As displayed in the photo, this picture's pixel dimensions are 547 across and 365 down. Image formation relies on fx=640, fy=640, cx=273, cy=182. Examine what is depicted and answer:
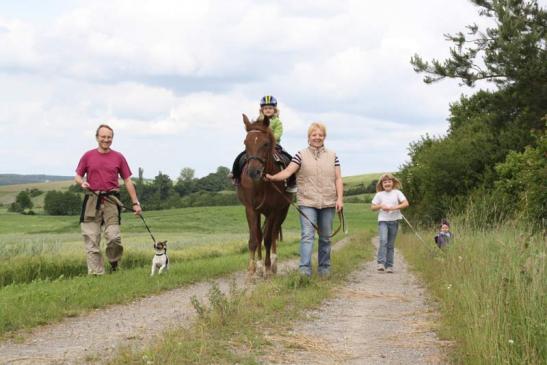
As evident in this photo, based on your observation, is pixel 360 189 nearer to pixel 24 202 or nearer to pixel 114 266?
pixel 24 202

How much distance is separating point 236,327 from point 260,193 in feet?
16.0

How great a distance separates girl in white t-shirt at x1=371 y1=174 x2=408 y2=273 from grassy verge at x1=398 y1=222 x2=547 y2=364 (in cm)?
494

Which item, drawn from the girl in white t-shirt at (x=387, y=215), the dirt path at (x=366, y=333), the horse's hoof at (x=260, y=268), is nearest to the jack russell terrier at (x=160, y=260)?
the horse's hoof at (x=260, y=268)

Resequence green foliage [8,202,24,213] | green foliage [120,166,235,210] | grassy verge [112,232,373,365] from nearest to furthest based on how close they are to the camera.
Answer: grassy verge [112,232,373,365] → green foliage [8,202,24,213] → green foliage [120,166,235,210]

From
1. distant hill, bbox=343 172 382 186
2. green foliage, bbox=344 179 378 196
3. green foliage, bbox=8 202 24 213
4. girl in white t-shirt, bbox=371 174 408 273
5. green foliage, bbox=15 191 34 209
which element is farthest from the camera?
distant hill, bbox=343 172 382 186

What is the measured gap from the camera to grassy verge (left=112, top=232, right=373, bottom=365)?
5.14 meters

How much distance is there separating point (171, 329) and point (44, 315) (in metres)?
1.98

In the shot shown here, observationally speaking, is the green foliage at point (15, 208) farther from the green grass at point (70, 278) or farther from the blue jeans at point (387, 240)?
the blue jeans at point (387, 240)

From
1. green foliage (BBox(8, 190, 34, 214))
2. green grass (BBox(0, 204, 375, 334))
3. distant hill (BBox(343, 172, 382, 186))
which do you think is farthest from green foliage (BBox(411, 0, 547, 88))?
distant hill (BBox(343, 172, 382, 186))

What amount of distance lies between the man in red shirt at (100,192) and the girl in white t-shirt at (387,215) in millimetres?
5043

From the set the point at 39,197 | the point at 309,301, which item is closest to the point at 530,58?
the point at 309,301

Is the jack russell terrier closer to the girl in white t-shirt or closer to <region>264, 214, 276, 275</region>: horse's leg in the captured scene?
<region>264, 214, 276, 275</region>: horse's leg

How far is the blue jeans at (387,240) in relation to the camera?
43.9ft

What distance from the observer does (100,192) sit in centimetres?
1169
